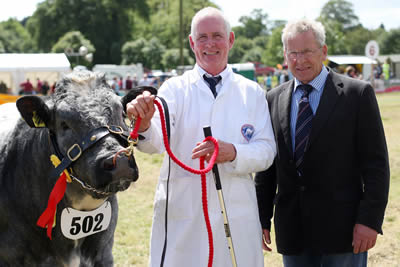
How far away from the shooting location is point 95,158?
2586mm

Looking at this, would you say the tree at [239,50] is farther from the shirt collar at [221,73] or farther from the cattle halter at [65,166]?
the cattle halter at [65,166]

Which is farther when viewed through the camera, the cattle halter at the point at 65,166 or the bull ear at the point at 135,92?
the bull ear at the point at 135,92

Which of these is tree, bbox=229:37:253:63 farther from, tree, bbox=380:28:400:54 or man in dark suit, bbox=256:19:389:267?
man in dark suit, bbox=256:19:389:267

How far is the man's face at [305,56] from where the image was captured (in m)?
3.08

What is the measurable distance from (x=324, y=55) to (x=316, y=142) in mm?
615

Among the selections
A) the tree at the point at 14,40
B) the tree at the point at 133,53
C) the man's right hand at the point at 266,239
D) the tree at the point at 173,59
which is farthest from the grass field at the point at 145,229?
the tree at the point at 14,40

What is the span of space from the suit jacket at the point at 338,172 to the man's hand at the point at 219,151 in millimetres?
581

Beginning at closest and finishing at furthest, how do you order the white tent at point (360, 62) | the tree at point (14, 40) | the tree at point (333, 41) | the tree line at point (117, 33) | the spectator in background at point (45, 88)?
the spectator in background at point (45, 88), the white tent at point (360, 62), the tree line at point (117, 33), the tree at point (333, 41), the tree at point (14, 40)

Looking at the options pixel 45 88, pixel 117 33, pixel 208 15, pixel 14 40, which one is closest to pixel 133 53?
pixel 117 33

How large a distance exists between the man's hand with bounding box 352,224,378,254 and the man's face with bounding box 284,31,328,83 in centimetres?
103

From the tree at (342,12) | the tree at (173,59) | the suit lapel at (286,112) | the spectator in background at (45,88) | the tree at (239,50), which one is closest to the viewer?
the suit lapel at (286,112)

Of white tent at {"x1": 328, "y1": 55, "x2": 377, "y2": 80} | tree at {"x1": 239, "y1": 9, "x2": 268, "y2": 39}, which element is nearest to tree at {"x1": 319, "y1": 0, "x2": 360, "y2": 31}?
tree at {"x1": 239, "y1": 9, "x2": 268, "y2": 39}

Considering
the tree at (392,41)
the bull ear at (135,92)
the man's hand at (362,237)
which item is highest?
the bull ear at (135,92)

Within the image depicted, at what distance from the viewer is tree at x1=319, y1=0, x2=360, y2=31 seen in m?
110
